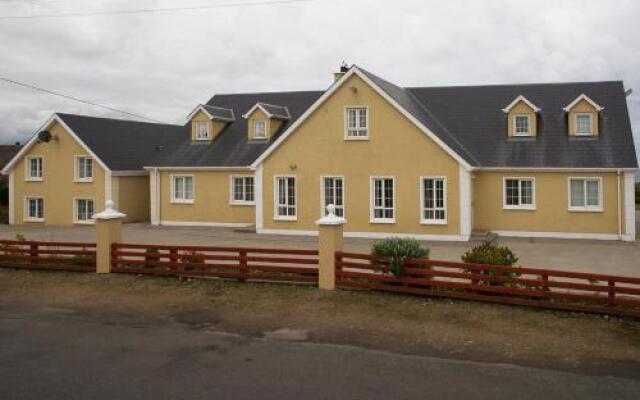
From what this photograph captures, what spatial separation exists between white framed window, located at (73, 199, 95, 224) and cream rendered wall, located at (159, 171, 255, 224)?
4.59 meters

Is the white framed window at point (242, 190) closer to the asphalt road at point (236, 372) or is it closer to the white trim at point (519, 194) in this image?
the white trim at point (519, 194)

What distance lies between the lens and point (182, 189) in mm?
34250

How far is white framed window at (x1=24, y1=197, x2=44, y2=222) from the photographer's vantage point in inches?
1455

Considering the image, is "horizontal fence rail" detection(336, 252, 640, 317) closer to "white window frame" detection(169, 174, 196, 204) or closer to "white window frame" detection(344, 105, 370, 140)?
"white window frame" detection(344, 105, 370, 140)

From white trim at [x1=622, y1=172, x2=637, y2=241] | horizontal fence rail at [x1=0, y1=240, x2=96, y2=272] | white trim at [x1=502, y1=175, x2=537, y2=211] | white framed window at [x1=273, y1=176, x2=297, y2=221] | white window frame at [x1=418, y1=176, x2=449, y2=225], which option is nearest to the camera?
horizontal fence rail at [x1=0, y1=240, x2=96, y2=272]

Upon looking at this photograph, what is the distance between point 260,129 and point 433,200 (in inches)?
436

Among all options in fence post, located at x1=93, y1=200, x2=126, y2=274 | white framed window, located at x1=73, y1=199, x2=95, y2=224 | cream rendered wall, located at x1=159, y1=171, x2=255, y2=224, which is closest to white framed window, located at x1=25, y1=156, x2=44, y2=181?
white framed window, located at x1=73, y1=199, x2=95, y2=224

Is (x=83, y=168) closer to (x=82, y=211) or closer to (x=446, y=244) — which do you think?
(x=82, y=211)

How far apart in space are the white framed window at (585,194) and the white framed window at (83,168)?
2436 cm

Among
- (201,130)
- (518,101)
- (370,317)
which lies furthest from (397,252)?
(201,130)

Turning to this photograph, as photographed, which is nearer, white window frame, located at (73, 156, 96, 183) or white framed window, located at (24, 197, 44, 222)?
white window frame, located at (73, 156, 96, 183)

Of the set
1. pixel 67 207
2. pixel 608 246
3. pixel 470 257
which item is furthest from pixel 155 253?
pixel 67 207

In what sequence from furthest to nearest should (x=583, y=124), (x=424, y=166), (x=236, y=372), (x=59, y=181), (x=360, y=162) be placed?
1. (x=59, y=181)
2. (x=583, y=124)
3. (x=360, y=162)
4. (x=424, y=166)
5. (x=236, y=372)

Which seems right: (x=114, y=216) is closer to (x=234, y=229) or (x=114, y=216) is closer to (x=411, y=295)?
(x=411, y=295)
